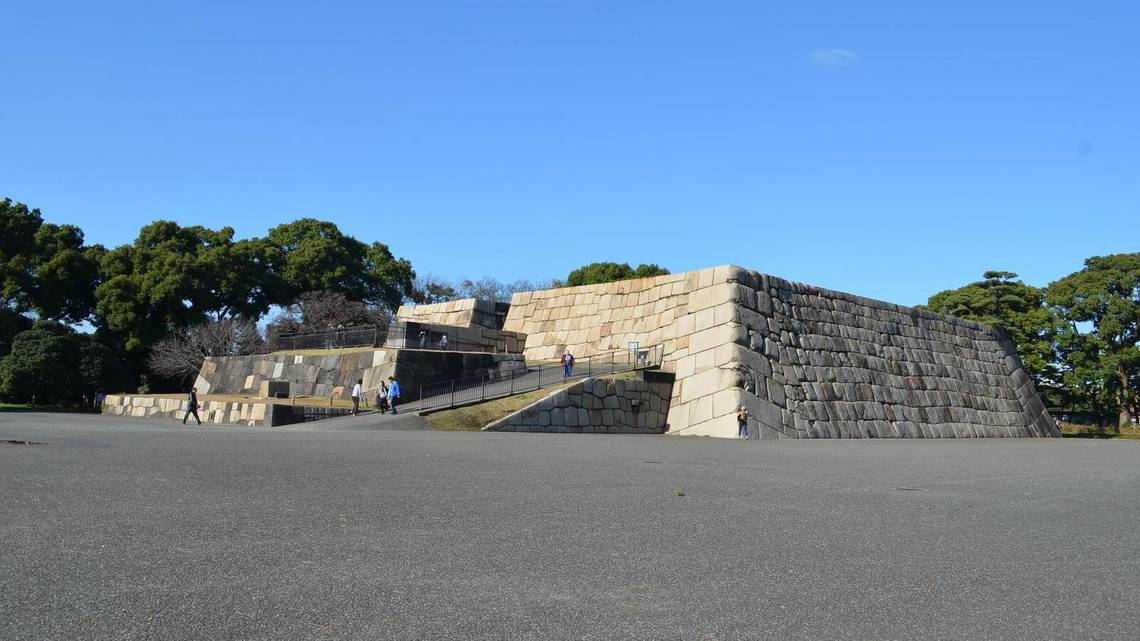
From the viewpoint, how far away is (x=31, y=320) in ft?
150

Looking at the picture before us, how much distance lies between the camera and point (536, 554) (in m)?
5.61

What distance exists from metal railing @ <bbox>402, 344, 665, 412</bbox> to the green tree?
28645 millimetres

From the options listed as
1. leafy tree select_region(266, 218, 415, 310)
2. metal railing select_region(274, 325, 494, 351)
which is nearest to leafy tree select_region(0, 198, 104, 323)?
leafy tree select_region(266, 218, 415, 310)

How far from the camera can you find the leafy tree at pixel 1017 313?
47.5 meters

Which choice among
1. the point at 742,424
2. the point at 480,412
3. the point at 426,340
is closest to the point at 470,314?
the point at 426,340

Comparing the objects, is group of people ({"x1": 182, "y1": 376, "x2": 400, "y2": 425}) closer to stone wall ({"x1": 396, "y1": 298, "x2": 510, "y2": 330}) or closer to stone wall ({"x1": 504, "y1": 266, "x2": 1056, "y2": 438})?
stone wall ({"x1": 504, "y1": 266, "x2": 1056, "y2": 438})

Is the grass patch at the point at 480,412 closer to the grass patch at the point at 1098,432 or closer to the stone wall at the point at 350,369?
the stone wall at the point at 350,369

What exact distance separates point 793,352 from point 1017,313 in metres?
32.0

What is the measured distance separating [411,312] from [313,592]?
33.9 m

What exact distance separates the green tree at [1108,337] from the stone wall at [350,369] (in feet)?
106

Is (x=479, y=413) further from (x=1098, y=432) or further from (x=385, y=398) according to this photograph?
(x=1098, y=432)

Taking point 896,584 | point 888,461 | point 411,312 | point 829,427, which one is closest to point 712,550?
point 896,584

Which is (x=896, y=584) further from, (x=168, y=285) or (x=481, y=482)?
(x=168, y=285)

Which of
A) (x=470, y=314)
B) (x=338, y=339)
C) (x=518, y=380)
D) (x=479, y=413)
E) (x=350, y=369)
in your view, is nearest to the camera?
(x=479, y=413)
